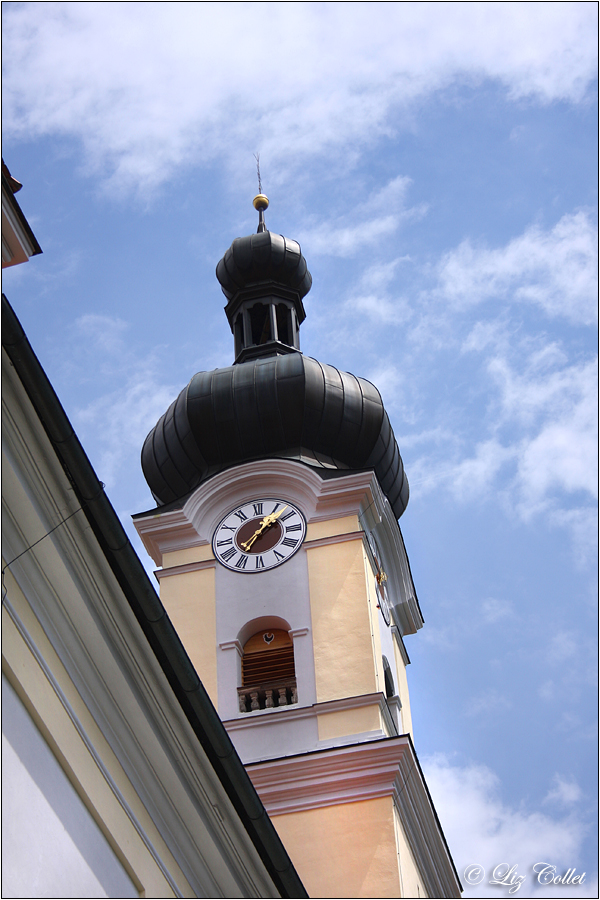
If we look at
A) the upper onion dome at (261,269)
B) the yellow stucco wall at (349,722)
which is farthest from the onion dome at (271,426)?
the yellow stucco wall at (349,722)

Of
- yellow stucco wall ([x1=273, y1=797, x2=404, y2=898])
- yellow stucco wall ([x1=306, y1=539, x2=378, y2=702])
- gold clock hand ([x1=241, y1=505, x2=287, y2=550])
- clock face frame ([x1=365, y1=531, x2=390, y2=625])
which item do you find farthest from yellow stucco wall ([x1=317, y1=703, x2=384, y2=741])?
gold clock hand ([x1=241, y1=505, x2=287, y2=550])

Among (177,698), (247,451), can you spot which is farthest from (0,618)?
(247,451)

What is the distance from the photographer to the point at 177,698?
743cm

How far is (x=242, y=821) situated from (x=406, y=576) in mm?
11251

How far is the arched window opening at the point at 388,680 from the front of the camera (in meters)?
17.0

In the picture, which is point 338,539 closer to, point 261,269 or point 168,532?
point 168,532

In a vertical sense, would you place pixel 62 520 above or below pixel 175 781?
above

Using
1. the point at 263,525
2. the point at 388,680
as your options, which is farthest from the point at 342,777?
the point at 263,525

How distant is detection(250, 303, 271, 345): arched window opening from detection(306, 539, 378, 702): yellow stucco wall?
19.5 feet

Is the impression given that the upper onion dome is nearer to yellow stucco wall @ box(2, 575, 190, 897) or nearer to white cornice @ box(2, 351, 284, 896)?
white cornice @ box(2, 351, 284, 896)

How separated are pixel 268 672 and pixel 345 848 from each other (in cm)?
275

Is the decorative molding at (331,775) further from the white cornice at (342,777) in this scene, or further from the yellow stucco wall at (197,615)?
the yellow stucco wall at (197,615)

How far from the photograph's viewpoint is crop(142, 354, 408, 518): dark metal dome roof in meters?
18.7

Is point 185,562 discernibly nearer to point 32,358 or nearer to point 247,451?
point 247,451
